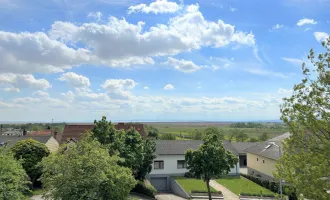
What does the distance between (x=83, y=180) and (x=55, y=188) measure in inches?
77.7

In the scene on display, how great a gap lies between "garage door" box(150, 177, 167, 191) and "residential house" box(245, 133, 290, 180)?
528 inches

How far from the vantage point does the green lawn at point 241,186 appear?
109 ft

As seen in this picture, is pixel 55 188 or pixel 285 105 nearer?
pixel 285 105

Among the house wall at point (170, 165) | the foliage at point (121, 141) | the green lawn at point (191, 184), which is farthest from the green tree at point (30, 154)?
the green lawn at point (191, 184)

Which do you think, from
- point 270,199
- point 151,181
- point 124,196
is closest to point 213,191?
point 270,199

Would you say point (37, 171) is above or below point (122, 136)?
below

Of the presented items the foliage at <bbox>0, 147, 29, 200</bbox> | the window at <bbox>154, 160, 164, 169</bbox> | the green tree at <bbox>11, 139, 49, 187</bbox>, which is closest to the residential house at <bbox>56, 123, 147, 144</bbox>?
the window at <bbox>154, 160, 164, 169</bbox>

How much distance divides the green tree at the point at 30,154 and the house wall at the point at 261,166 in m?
28.1

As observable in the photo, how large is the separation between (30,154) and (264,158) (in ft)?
97.7

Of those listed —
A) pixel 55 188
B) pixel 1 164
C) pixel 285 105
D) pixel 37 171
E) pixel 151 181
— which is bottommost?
pixel 151 181

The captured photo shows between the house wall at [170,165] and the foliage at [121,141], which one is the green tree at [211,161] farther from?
the house wall at [170,165]

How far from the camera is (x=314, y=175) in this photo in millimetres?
8758

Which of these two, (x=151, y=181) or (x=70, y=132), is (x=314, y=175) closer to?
(x=151, y=181)

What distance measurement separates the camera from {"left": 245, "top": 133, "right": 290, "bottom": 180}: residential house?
119ft
